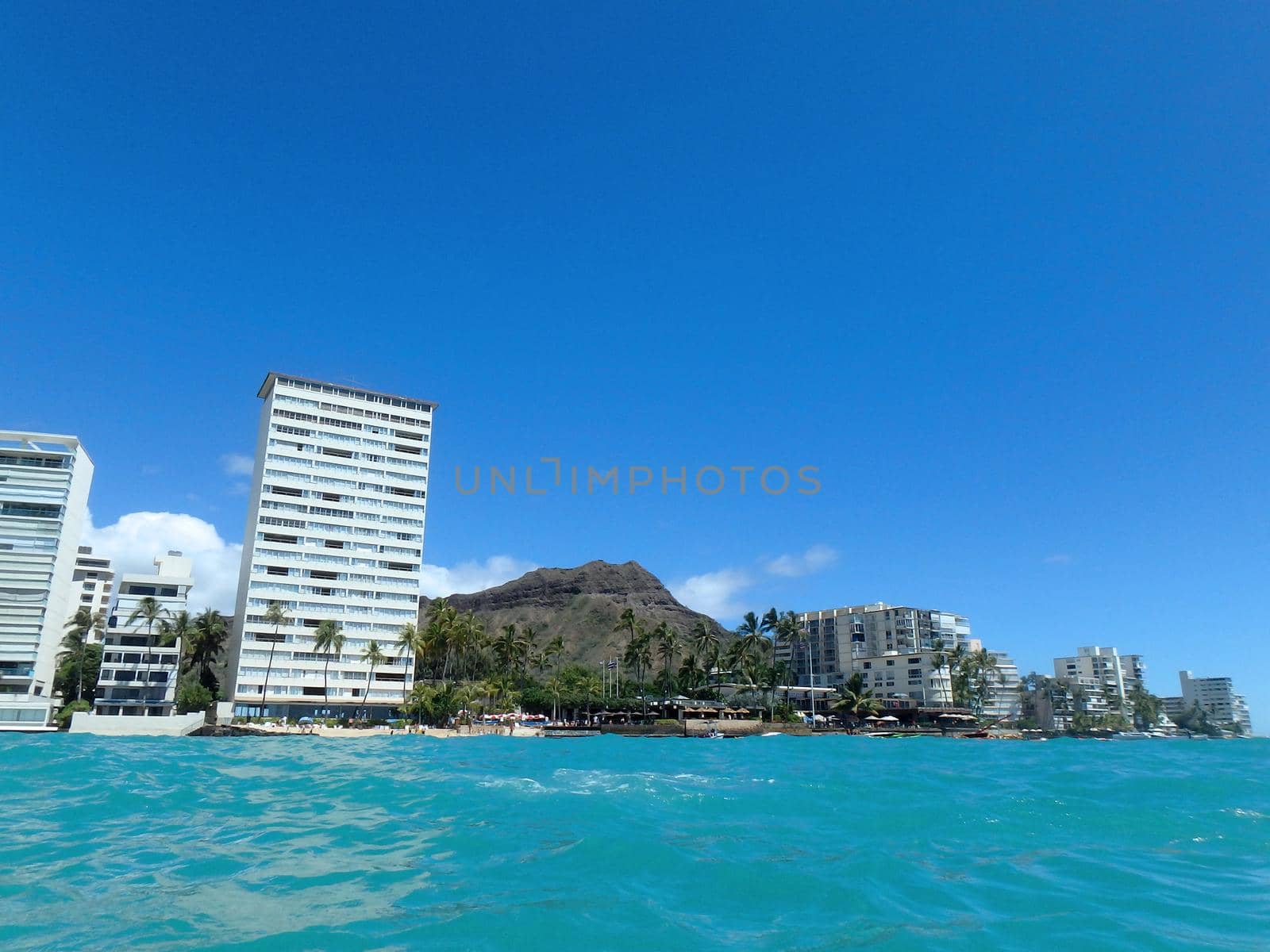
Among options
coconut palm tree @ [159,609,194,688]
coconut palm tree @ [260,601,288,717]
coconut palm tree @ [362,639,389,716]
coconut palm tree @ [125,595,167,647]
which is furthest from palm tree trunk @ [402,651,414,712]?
coconut palm tree @ [125,595,167,647]

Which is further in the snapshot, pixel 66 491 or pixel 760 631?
pixel 760 631

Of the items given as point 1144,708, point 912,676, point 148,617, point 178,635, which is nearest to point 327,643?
point 178,635

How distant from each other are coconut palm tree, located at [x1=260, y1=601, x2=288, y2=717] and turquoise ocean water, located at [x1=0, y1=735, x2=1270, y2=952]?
3252 inches

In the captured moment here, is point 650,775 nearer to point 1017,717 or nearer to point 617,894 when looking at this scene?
point 617,894

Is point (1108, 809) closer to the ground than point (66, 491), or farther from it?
closer to the ground

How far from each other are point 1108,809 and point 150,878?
73.3 ft

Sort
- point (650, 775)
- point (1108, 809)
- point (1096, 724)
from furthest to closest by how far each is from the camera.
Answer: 1. point (1096, 724)
2. point (650, 775)
3. point (1108, 809)

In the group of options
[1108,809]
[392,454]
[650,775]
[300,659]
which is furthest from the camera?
[392,454]

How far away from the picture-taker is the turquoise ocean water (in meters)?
9.71

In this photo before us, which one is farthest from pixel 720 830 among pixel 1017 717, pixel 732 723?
pixel 1017 717

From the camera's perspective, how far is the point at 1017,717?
177m

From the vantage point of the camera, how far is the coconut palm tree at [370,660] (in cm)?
10650

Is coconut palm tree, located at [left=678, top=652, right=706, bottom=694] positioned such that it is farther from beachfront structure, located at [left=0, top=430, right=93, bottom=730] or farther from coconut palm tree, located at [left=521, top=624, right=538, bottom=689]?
beachfront structure, located at [left=0, top=430, right=93, bottom=730]

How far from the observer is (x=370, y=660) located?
10875cm
